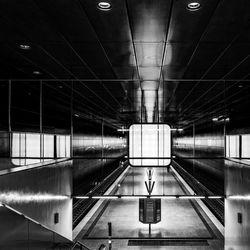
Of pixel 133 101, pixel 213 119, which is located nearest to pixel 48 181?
pixel 133 101

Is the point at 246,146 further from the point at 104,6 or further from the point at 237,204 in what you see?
the point at 104,6

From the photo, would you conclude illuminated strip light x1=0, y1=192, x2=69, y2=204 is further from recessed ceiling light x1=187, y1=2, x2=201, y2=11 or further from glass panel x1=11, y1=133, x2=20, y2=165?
glass panel x1=11, y1=133, x2=20, y2=165

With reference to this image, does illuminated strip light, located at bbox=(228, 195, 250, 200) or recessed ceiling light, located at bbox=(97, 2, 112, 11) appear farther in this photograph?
illuminated strip light, located at bbox=(228, 195, 250, 200)

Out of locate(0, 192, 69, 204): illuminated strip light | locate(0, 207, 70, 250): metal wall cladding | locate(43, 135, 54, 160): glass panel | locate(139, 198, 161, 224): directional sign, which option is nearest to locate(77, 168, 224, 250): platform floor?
locate(139, 198, 161, 224): directional sign

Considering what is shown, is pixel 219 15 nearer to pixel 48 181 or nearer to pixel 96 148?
pixel 48 181

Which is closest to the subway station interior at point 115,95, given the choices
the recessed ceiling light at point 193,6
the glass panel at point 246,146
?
the recessed ceiling light at point 193,6

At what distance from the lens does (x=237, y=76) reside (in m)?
11.7

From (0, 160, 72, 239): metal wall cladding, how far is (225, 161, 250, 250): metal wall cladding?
5.68 metres

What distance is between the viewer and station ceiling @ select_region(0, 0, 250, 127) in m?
5.68

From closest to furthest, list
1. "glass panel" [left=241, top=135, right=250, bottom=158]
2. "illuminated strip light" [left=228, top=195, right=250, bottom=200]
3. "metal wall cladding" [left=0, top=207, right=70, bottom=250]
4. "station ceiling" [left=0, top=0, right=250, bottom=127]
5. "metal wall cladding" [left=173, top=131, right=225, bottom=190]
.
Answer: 1. "metal wall cladding" [left=0, top=207, right=70, bottom=250]
2. "station ceiling" [left=0, top=0, right=250, bottom=127]
3. "illuminated strip light" [left=228, top=195, right=250, bottom=200]
4. "glass panel" [left=241, top=135, right=250, bottom=158]
5. "metal wall cladding" [left=173, top=131, right=225, bottom=190]

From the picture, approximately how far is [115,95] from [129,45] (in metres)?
8.00

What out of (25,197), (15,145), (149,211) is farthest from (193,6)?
(15,145)

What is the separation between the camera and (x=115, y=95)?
15695 millimetres

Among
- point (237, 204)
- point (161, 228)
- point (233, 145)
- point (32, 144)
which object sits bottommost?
point (161, 228)
